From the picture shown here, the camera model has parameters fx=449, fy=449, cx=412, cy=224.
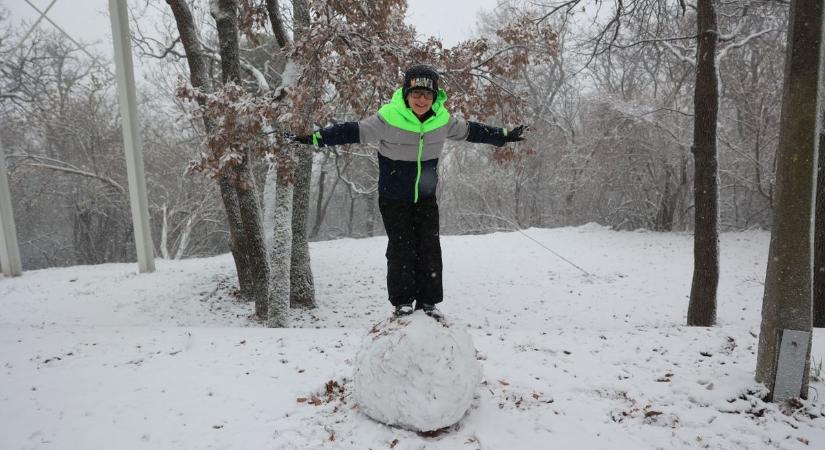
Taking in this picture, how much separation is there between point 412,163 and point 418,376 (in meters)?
1.43

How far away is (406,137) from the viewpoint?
3.07 meters

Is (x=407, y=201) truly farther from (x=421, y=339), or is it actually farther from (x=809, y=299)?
(x=809, y=299)

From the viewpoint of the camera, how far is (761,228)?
14.7m

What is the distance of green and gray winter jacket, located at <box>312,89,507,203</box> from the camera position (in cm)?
304

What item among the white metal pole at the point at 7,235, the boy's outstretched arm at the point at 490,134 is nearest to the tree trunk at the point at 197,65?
the boy's outstretched arm at the point at 490,134

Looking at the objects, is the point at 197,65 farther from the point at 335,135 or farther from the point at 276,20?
the point at 335,135

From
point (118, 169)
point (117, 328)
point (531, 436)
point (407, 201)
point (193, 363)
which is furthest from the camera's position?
point (118, 169)

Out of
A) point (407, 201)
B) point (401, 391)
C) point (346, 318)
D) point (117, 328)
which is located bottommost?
point (346, 318)

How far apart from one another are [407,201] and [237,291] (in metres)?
7.56

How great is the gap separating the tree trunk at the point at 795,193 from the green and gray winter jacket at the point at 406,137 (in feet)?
5.83

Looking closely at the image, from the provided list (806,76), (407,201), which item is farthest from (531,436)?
(806,76)

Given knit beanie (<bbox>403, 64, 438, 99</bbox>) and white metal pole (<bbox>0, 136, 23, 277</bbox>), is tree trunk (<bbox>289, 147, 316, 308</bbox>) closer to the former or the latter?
knit beanie (<bbox>403, 64, 438, 99</bbox>)

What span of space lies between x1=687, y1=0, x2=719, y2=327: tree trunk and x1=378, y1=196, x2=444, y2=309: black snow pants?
4333 mm

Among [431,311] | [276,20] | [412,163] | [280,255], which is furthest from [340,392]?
[276,20]
